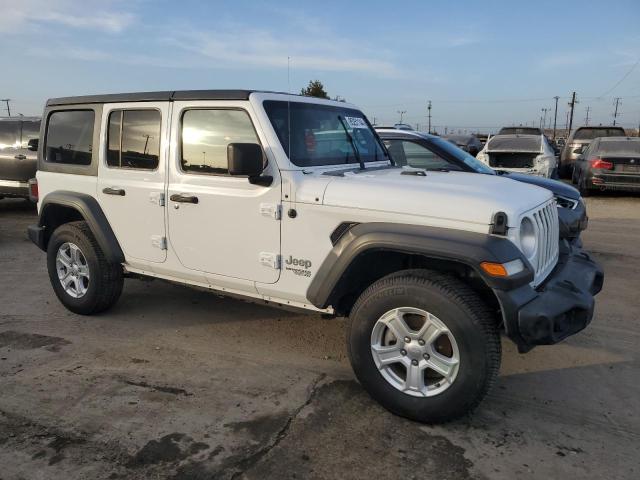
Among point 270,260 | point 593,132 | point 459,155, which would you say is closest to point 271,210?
point 270,260

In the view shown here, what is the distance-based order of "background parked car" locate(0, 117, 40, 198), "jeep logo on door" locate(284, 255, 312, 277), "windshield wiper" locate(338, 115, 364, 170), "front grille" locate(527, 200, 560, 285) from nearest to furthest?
"front grille" locate(527, 200, 560, 285) < "jeep logo on door" locate(284, 255, 312, 277) < "windshield wiper" locate(338, 115, 364, 170) < "background parked car" locate(0, 117, 40, 198)

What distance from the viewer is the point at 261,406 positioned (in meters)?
3.36

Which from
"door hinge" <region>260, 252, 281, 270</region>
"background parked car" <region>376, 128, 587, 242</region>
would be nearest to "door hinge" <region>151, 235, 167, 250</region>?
"door hinge" <region>260, 252, 281, 270</region>

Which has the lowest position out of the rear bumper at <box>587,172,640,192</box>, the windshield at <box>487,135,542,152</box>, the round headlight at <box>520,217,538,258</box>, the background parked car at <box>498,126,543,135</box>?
the round headlight at <box>520,217,538,258</box>

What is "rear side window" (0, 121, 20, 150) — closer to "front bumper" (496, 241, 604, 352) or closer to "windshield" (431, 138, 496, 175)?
"windshield" (431, 138, 496, 175)

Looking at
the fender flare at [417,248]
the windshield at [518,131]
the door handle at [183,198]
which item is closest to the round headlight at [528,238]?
the fender flare at [417,248]

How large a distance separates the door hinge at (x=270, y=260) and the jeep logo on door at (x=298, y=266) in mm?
65

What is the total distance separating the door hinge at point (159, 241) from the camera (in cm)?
423

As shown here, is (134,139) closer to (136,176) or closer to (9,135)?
(136,176)

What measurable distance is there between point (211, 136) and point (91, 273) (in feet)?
5.88

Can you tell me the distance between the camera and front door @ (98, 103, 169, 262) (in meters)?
4.21

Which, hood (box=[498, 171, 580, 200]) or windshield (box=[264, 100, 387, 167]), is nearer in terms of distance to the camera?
windshield (box=[264, 100, 387, 167])

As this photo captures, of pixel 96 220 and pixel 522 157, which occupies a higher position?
pixel 522 157

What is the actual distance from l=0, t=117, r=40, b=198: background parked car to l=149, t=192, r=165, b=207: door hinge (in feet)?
23.8
